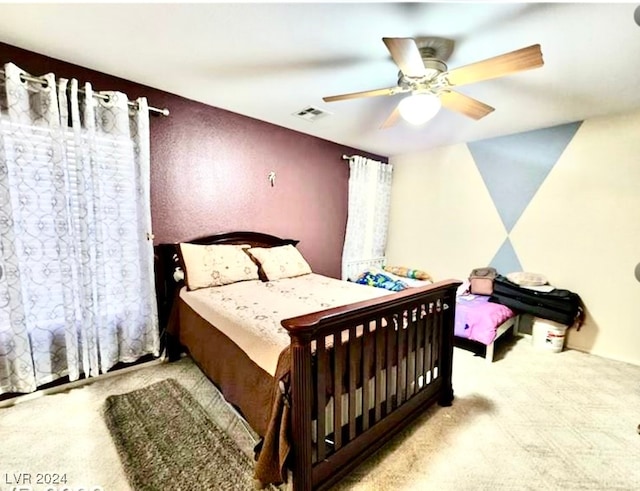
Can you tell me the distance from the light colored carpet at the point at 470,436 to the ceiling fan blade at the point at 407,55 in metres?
2.01

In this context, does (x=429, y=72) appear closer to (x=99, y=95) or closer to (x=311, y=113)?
(x=311, y=113)

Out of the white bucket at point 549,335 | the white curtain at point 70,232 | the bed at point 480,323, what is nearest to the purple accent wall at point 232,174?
the white curtain at point 70,232

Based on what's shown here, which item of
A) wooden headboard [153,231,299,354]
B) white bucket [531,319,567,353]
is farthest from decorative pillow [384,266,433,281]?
wooden headboard [153,231,299,354]

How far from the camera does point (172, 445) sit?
5.39 feet

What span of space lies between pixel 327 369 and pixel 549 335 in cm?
273

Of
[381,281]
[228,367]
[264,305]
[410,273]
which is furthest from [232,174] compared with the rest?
[410,273]

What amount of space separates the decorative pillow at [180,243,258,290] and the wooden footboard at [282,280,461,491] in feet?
4.69

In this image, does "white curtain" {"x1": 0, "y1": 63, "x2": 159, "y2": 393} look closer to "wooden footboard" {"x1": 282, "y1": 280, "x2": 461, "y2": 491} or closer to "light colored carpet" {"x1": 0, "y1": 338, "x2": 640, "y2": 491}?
"light colored carpet" {"x1": 0, "y1": 338, "x2": 640, "y2": 491}

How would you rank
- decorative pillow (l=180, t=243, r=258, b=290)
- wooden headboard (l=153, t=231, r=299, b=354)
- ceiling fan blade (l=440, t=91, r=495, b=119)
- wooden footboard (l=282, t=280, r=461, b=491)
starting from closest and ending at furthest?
wooden footboard (l=282, t=280, r=461, b=491), ceiling fan blade (l=440, t=91, r=495, b=119), decorative pillow (l=180, t=243, r=258, b=290), wooden headboard (l=153, t=231, r=299, b=354)

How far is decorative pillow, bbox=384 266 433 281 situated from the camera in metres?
3.98

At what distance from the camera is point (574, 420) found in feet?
6.31

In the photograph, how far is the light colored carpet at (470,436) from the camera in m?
1.48

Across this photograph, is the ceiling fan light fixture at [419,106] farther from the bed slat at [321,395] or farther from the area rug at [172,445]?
the area rug at [172,445]

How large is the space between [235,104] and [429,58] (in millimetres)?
1711
